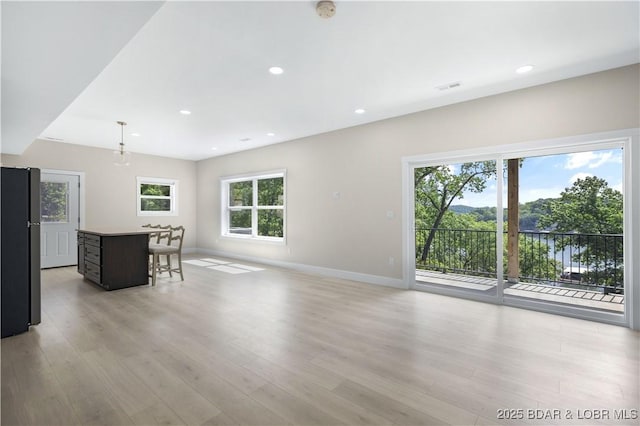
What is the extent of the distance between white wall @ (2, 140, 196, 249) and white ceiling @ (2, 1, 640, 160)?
7.07ft

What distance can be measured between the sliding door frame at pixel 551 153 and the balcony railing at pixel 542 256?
0.58 meters

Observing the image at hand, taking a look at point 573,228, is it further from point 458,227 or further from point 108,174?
point 108,174

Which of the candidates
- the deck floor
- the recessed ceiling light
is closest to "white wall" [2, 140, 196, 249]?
the deck floor

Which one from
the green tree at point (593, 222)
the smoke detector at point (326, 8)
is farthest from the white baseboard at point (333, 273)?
the smoke detector at point (326, 8)

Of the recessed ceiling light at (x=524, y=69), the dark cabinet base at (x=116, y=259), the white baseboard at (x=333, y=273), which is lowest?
the white baseboard at (x=333, y=273)

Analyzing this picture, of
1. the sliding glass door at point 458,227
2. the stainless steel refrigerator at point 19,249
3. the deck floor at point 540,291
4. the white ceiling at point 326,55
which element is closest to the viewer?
the white ceiling at point 326,55

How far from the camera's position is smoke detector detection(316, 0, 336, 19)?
7.13 ft

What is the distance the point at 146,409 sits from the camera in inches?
71.1

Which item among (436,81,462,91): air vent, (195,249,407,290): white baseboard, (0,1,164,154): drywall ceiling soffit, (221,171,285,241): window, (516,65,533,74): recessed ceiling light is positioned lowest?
(195,249,407,290): white baseboard

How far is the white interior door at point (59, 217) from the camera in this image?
6.26m

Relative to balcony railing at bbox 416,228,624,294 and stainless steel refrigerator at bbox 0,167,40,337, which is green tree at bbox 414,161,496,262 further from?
stainless steel refrigerator at bbox 0,167,40,337

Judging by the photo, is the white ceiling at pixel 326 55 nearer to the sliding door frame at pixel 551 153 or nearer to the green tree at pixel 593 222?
the sliding door frame at pixel 551 153

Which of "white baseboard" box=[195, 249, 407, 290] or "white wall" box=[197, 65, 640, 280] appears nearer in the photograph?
"white wall" box=[197, 65, 640, 280]

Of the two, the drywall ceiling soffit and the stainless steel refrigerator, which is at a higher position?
the drywall ceiling soffit
